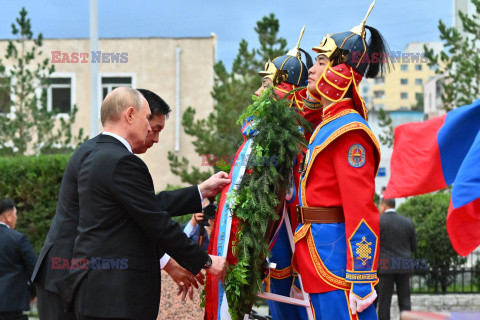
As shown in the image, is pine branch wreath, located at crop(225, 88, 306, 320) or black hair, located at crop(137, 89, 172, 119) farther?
black hair, located at crop(137, 89, 172, 119)

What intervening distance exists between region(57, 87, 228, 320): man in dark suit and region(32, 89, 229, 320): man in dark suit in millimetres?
335

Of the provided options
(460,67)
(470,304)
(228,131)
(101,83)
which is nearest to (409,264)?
(470,304)

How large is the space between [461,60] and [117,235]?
11862mm

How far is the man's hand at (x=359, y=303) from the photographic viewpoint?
487 cm

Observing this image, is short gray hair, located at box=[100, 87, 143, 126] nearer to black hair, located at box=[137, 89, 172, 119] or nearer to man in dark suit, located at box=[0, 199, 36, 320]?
black hair, located at box=[137, 89, 172, 119]

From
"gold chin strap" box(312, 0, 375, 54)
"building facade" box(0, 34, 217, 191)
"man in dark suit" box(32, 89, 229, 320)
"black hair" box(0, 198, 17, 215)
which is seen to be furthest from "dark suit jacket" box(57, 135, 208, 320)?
"building facade" box(0, 34, 217, 191)

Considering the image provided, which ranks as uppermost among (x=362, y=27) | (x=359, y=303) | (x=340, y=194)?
(x=362, y=27)

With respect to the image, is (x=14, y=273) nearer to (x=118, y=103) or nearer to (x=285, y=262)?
(x=285, y=262)

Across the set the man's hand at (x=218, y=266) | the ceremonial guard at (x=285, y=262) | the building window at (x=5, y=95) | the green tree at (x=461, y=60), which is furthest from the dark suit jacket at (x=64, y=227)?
the building window at (x=5, y=95)

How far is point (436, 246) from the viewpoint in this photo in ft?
45.4

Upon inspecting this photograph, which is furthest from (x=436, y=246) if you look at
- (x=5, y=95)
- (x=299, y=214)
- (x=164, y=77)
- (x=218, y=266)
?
(x=164, y=77)

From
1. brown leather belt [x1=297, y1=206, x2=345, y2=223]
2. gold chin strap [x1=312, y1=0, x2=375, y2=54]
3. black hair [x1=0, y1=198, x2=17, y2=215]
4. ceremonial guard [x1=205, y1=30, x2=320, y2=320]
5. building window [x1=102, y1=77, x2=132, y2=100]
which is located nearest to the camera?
brown leather belt [x1=297, y1=206, x2=345, y2=223]

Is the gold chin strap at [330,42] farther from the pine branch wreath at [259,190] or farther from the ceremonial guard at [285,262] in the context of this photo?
the pine branch wreath at [259,190]

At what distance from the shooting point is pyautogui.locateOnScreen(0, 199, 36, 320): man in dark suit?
825 cm
